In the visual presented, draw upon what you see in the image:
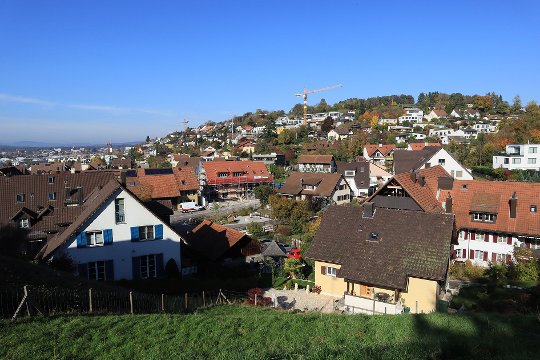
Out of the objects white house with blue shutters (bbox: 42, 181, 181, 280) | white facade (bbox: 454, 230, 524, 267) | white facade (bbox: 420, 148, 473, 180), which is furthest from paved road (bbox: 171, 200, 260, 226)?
white facade (bbox: 454, 230, 524, 267)

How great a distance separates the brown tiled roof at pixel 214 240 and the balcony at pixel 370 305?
10.8m

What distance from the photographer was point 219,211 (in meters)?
55.2

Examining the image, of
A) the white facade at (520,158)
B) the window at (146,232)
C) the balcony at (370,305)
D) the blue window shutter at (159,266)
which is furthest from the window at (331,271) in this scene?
the white facade at (520,158)

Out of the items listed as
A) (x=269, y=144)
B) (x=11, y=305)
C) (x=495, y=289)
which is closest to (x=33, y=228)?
(x=11, y=305)

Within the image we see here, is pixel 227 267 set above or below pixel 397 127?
below

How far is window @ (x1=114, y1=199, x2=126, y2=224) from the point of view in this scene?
2436cm

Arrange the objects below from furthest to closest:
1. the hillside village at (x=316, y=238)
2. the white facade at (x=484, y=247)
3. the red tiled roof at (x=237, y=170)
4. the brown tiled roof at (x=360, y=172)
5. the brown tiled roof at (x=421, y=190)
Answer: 1. the red tiled roof at (x=237, y=170)
2. the brown tiled roof at (x=360, y=172)
3. the brown tiled roof at (x=421, y=190)
4. the white facade at (x=484, y=247)
5. the hillside village at (x=316, y=238)

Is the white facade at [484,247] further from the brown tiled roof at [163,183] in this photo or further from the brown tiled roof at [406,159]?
the brown tiled roof at [163,183]

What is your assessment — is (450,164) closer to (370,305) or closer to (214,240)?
(214,240)

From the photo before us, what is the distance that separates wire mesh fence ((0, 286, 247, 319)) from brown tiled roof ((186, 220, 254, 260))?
36.4 feet

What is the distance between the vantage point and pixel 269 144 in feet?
359

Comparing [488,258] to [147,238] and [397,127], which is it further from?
[397,127]

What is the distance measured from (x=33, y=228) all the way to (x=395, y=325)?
3023 cm

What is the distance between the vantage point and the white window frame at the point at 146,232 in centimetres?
2505
